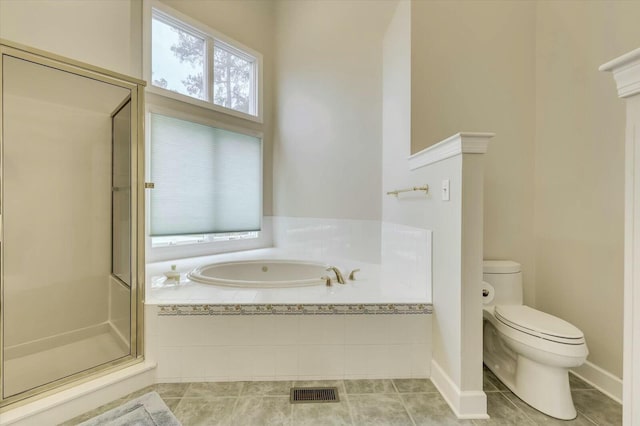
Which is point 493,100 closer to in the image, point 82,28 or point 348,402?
point 348,402

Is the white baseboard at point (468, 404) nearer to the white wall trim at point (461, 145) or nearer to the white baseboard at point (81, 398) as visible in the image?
the white wall trim at point (461, 145)

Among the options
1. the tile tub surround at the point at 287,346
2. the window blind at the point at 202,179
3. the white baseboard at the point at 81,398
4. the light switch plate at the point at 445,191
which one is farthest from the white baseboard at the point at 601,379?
the window blind at the point at 202,179

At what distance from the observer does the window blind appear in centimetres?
258

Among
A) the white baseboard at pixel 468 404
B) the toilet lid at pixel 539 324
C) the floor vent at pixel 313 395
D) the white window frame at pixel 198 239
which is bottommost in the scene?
the floor vent at pixel 313 395

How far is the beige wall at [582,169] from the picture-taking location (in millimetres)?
1590

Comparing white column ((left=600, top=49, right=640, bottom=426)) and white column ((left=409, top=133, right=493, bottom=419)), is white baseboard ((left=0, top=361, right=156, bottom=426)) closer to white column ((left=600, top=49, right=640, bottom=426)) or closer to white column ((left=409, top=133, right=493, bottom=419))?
white column ((left=409, top=133, right=493, bottom=419))

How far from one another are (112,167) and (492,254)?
2776 millimetres

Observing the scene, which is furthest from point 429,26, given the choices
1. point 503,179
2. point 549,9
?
point 503,179

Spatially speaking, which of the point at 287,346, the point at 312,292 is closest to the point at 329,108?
the point at 312,292

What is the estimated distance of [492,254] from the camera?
6.76ft

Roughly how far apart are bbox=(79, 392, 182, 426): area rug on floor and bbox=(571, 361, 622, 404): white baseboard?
2.33m

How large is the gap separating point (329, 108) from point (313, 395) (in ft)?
8.24

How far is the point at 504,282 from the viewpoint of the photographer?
188cm

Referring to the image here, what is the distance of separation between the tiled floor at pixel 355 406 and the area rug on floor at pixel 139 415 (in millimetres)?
45
